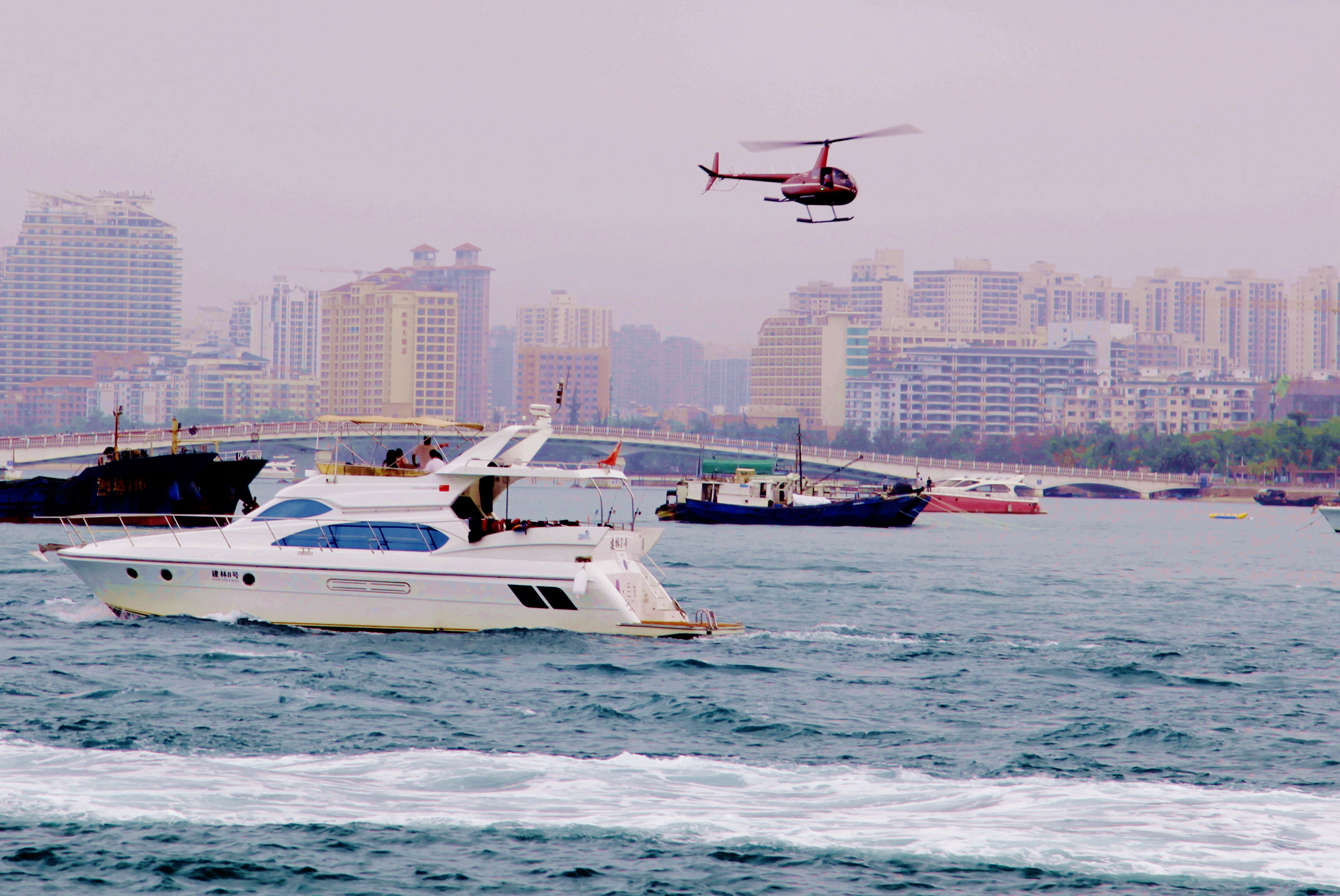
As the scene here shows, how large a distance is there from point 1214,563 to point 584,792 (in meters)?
48.8

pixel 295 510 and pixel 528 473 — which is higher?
pixel 528 473

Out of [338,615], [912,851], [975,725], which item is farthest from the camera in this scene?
[338,615]

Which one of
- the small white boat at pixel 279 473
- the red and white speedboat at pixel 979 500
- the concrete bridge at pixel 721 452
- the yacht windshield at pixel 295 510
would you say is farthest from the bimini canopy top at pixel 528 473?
the small white boat at pixel 279 473

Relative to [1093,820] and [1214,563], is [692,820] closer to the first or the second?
[1093,820]

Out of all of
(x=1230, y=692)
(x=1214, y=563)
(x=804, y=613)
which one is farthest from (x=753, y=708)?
(x=1214, y=563)

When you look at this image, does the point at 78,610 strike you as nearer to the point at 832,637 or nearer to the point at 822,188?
the point at 832,637

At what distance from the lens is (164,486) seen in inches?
2478

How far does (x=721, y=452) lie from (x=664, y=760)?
140 meters

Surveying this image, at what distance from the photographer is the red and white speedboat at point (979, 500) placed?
123438 mm

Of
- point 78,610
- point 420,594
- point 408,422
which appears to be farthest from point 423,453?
point 78,610

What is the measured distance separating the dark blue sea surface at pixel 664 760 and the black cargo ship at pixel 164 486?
3186 centimetres

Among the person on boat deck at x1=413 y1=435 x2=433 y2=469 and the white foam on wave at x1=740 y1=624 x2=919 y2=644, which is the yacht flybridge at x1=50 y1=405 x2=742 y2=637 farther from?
the white foam on wave at x1=740 y1=624 x2=919 y2=644

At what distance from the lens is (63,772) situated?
51.9ft

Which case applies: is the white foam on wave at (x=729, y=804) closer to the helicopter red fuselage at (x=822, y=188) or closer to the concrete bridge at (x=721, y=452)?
the helicopter red fuselage at (x=822, y=188)
